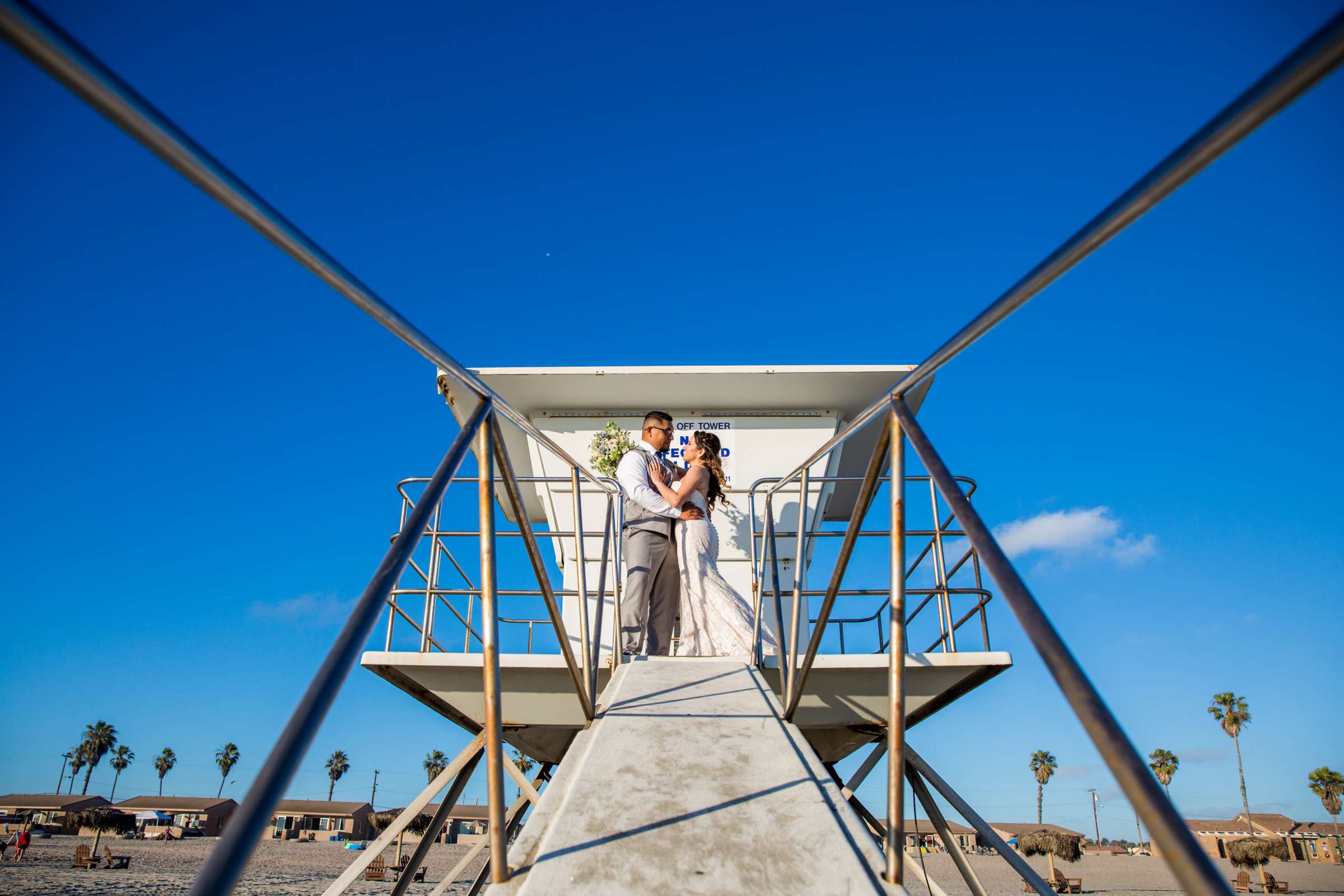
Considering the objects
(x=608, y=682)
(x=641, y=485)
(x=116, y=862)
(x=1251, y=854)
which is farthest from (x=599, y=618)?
(x=1251, y=854)

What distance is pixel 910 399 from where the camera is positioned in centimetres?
697

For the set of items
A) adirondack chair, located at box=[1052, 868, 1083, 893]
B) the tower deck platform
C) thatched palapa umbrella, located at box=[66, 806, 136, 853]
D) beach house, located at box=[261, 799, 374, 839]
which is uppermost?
the tower deck platform

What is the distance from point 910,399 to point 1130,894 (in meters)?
37.2

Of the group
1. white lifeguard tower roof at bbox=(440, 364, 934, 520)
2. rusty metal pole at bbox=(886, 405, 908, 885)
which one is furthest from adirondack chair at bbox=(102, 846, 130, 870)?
rusty metal pole at bbox=(886, 405, 908, 885)

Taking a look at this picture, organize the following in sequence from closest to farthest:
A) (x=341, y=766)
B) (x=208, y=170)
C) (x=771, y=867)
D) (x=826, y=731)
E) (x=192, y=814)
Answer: (x=208, y=170), (x=771, y=867), (x=826, y=731), (x=192, y=814), (x=341, y=766)

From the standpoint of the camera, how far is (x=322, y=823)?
249ft

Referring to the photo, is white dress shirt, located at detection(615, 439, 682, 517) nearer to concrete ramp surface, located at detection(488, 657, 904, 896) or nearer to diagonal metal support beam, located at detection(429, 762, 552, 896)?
diagonal metal support beam, located at detection(429, 762, 552, 896)

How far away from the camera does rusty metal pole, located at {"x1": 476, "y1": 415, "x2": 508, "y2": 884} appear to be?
1.82 metres

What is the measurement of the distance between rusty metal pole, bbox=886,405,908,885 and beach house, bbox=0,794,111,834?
303 feet

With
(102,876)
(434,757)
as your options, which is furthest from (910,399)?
(434,757)

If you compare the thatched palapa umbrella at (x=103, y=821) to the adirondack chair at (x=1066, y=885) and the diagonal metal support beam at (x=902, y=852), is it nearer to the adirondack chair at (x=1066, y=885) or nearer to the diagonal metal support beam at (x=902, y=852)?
the adirondack chair at (x=1066, y=885)

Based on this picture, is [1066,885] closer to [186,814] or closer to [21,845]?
[21,845]

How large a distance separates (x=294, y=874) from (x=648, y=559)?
38.7m

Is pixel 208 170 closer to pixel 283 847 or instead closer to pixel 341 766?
pixel 283 847
